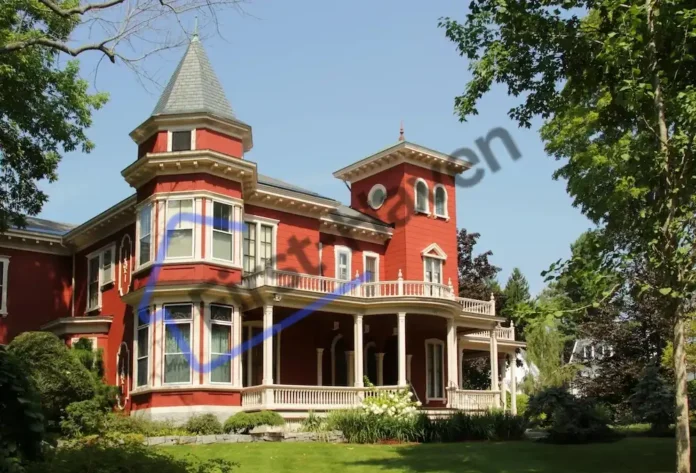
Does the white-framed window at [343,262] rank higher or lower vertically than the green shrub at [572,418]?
higher

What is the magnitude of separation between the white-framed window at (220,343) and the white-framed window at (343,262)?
256 inches

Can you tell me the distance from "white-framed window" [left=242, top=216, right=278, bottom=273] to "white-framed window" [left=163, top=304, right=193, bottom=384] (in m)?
3.42

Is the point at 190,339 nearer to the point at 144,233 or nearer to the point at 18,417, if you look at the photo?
the point at 144,233

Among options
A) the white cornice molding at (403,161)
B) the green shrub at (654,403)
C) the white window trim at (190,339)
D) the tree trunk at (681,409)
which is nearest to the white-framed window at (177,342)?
the white window trim at (190,339)

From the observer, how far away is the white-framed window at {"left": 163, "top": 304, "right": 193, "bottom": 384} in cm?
2248

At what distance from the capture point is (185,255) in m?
23.1

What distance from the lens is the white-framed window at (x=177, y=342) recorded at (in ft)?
73.8

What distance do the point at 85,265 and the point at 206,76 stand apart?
29.7ft

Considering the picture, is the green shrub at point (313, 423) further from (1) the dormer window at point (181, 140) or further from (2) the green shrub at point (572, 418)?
(1) the dormer window at point (181, 140)

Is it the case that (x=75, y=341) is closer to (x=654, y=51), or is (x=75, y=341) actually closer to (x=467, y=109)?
(x=467, y=109)

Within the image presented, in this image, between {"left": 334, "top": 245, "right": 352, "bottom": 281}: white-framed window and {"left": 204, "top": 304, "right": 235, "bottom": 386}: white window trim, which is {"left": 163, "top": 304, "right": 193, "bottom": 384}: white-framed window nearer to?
{"left": 204, "top": 304, "right": 235, "bottom": 386}: white window trim

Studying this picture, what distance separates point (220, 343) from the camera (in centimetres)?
2311

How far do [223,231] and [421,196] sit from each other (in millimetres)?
10125

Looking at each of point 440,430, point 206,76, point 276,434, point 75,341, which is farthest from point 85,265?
point 440,430
